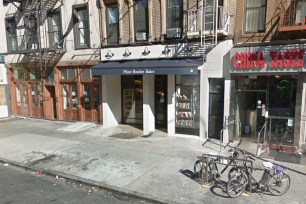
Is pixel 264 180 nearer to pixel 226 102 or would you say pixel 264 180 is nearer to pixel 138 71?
pixel 226 102

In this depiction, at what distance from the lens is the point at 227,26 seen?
10070 mm

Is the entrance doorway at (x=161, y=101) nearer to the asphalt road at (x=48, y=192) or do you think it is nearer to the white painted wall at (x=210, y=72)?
the white painted wall at (x=210, y=72)

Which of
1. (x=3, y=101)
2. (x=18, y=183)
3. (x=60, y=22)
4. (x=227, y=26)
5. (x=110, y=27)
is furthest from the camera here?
(x=3, y=101)

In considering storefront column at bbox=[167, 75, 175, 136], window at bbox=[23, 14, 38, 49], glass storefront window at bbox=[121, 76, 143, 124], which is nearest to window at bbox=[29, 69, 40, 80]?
window at bbox=[23, 14, 38, 49]

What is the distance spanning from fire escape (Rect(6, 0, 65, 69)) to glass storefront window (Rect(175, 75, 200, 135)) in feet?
23.9

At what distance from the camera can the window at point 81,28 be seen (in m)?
14.3

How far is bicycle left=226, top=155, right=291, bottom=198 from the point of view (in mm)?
6246

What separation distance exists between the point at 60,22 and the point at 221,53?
375 inches

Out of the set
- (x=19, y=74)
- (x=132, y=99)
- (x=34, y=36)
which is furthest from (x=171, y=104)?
(x=19, y=74)

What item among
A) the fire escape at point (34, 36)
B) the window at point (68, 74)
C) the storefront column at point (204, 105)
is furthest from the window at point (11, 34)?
the storefront column at point (204, 105)

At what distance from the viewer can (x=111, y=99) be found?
14.2 m

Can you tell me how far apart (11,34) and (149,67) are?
11.5 m

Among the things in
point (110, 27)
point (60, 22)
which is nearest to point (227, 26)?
point (110, 27)

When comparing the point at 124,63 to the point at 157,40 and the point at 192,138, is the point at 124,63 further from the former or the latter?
the point at 192,138
